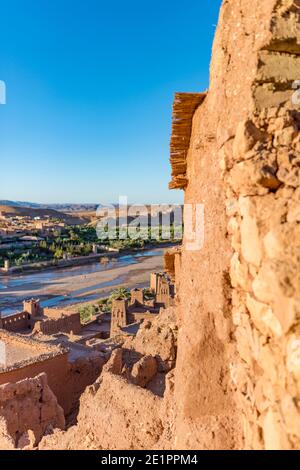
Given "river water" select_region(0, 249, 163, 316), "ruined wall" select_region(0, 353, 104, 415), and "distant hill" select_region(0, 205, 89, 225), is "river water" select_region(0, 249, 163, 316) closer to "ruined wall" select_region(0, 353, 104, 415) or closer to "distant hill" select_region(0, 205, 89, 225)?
"ruined wall" select_region(0, 353, 104, 415)

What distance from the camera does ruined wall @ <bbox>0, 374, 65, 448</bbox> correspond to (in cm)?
674

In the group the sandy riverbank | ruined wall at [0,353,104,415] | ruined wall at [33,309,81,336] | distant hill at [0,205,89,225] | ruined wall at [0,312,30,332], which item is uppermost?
distant hill at [0,205,89,225]

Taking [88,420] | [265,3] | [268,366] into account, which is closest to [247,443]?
[268,366]

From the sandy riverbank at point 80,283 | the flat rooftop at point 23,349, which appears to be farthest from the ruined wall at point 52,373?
the sandy riverbank at point 80,283

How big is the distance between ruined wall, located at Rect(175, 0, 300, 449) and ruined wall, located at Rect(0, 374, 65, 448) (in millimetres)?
4872

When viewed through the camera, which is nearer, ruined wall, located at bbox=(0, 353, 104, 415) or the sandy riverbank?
ruined wall, located at bbox=(0, 353, 104, 415)

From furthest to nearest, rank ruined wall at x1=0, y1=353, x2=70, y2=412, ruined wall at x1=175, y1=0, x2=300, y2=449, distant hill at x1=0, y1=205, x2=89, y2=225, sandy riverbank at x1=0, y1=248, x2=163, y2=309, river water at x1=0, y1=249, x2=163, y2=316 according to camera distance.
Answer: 1. distant hill at x1=0, y1=205, x2=89, y2=225
2. sandy riverbank at x1=0, y1=248, x2=163, y2=309
3. river water at x1=0, y1=249, x2=163, y2=316
4. ruined wall at x1=0, y1=353, x2=70, y2=412
5. ruined wall at x1=175, y1=0, x2=300, y2=449

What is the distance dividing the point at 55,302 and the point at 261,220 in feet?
110

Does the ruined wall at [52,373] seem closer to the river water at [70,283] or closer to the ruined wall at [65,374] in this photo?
the ruined wall at [65,374]

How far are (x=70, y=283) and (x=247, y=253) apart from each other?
41026 millimetres

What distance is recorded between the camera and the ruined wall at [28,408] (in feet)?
22.1

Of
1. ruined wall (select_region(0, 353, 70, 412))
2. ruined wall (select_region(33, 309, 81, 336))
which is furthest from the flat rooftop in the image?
ruined wall (select_region(33, 309, 81, 336))

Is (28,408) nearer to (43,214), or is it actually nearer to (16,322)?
(16,322)
